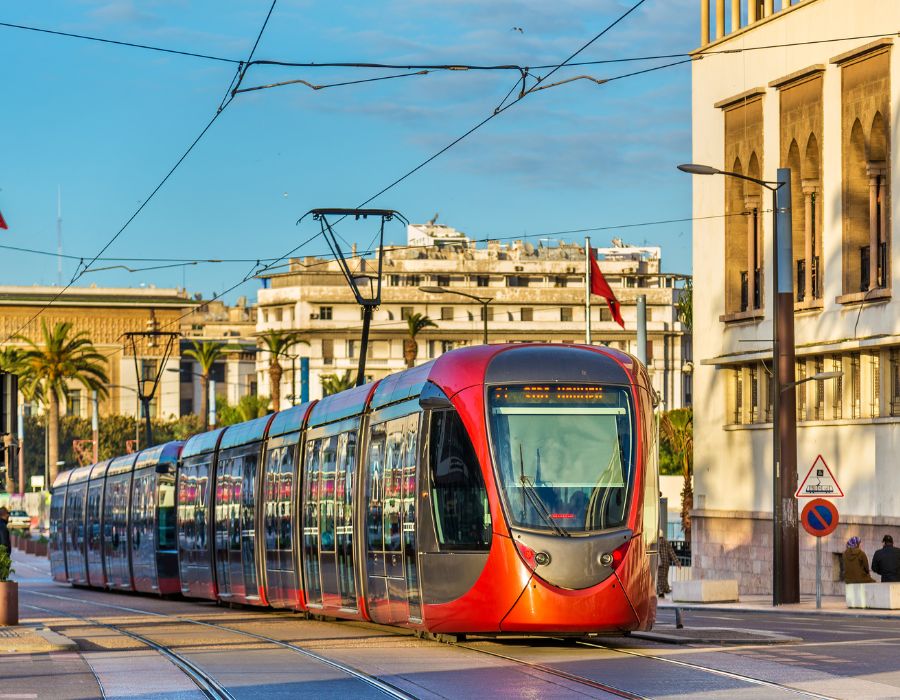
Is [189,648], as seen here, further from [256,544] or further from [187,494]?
[187,494]

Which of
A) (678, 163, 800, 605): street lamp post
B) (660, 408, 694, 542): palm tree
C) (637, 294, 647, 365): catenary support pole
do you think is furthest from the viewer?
(660, 408, 694, 542): palm tree

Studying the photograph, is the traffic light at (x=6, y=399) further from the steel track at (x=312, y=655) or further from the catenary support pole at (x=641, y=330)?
the catenary support pole at (x=641, y=330)

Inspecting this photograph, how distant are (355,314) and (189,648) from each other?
12484 centimetres

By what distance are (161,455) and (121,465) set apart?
4.77 metres

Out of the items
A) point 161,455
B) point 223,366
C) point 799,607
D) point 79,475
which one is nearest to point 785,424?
point 799,607

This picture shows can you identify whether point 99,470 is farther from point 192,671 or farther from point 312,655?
point 192,671

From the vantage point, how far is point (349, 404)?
21828 millimetres

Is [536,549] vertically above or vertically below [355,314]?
below

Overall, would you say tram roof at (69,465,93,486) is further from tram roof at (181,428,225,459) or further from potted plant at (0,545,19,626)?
potted plant at (0,545,19,626)

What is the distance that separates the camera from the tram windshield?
1723 cm

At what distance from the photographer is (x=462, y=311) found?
14438 centimetres

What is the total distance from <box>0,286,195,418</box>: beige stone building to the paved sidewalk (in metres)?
115

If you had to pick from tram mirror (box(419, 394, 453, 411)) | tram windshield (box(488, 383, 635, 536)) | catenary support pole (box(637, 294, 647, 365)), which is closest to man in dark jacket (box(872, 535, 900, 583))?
catenary support pole (box(637, 294, 647, 365))

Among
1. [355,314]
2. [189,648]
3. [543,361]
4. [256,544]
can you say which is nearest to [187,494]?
[256,544]
